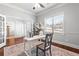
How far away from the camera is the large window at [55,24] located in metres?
1.42

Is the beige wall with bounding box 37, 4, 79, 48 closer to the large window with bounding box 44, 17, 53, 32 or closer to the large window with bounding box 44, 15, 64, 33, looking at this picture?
the large window with bounding box 44, 15, 64, 33

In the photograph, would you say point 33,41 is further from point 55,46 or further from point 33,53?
point 55,46

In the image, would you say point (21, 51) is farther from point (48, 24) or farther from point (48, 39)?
point (48, 24)

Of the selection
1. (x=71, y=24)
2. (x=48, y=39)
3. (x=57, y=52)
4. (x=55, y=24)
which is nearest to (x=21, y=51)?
(x=48, y=39)

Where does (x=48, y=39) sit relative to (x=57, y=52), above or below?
above

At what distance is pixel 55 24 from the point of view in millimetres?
1462

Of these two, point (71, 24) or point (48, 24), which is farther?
point (48, 24)

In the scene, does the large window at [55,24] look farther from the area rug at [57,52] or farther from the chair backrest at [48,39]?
the area rug at [57,52]

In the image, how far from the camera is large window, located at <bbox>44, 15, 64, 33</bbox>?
1421 mm

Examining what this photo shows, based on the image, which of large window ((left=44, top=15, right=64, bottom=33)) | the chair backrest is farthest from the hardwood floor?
large window ((left=44, top=15, right=64, bottom=33))

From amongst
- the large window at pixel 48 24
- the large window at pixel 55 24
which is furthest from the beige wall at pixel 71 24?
the large window at pixel 48 24

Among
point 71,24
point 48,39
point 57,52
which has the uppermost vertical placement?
point 71,24

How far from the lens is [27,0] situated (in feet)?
4.60

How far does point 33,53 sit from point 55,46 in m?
0.43
